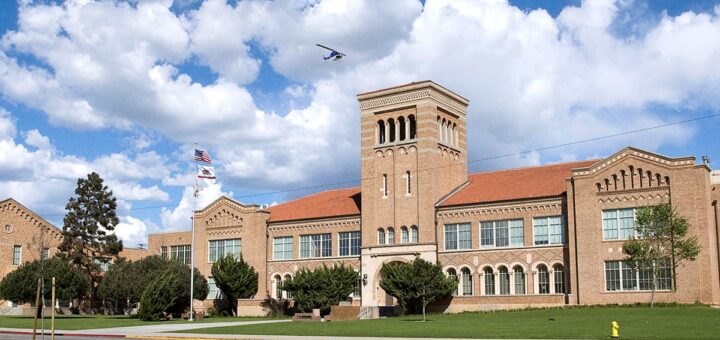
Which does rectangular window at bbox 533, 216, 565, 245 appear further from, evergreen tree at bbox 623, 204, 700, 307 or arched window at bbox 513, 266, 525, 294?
evergreen tree at bbox 623, 204, 700, 307

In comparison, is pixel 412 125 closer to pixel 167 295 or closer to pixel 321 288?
pixel 321 288

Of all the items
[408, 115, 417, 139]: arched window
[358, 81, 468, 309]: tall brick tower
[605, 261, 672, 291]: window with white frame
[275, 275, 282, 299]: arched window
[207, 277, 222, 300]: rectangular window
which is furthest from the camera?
[207, 277, 222, 300]: rectangular window

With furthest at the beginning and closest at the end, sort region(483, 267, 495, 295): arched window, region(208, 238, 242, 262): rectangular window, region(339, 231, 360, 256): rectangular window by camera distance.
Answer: region(208, 238, 242, 262): rectangular window, region(339, 231, 360, 256): rectangular window, region(483, 267, 495, 295): arched window

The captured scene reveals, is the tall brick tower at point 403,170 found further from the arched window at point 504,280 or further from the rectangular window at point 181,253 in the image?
the rectangular window at point 181,253

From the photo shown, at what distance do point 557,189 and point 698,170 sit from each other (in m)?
9.69

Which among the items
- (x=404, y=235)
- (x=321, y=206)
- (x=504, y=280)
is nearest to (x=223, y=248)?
(x=321, y=206)

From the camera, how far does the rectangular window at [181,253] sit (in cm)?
7588

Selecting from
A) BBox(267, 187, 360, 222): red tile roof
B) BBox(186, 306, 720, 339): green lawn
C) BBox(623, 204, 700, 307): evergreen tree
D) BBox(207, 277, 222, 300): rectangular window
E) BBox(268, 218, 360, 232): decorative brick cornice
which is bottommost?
BBox(186, 306, 720, 339): green lawn

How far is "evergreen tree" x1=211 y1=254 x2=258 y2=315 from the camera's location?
65.1 metres

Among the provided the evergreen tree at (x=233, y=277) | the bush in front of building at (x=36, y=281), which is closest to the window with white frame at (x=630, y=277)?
the evergreen tree at (x=233, y=277)

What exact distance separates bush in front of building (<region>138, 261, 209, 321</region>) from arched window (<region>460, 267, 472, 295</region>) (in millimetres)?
20950

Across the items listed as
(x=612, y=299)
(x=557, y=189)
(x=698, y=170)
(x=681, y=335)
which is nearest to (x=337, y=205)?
(x=557, y=189)

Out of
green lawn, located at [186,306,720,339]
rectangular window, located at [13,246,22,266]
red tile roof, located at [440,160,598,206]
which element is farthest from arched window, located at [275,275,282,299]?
rectangular window, located at [13,246,22,266]

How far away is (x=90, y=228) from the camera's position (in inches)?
3125
